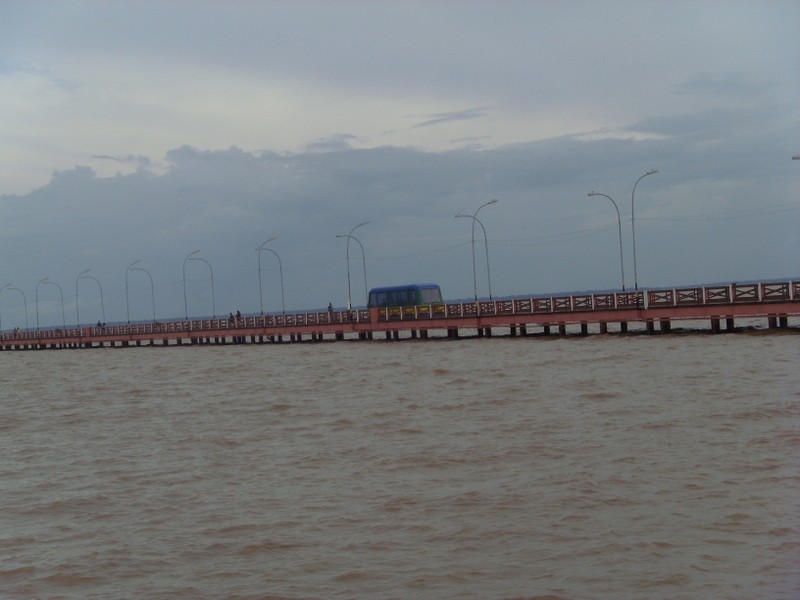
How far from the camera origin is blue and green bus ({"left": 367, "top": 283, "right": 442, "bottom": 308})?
71.5 m

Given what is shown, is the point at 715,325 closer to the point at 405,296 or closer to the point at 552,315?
the point at 552,315

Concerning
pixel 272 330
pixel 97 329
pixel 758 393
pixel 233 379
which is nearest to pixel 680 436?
pixel 758 393

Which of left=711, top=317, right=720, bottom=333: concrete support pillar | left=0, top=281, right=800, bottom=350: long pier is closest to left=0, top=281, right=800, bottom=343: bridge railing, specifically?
left=0, top=281, right=800, bottom=350: long pier

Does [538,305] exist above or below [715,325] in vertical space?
above

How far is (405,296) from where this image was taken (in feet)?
236

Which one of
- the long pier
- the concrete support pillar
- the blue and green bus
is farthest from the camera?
the blue and green bus

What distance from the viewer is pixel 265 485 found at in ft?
48.1

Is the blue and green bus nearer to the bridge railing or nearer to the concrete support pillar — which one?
the bridge railing

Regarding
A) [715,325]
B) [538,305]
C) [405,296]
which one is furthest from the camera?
[405,296]

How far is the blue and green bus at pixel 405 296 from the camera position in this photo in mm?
71500

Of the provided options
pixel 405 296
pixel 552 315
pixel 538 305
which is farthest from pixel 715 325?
pixel 405 296

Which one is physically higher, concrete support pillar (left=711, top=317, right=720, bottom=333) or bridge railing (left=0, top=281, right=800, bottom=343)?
bridge railing (left=0, top=281, right=800, bottom=343)

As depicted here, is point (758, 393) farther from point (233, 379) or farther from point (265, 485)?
point (233, 379)

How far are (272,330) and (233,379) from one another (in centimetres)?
4096
